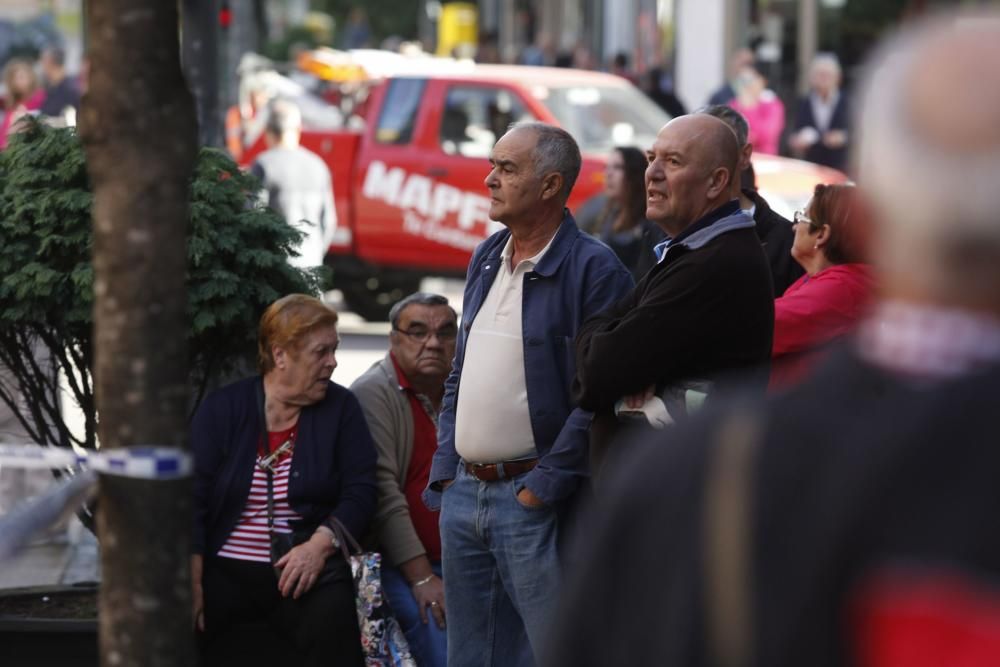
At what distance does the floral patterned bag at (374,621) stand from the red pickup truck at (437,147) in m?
8.13

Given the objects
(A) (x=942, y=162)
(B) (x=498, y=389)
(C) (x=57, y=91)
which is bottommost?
(B) (x=498, y=389)

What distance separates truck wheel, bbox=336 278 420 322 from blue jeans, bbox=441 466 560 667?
9450mm

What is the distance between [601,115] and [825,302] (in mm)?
8712

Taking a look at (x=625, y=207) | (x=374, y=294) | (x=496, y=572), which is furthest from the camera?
(x=374, y=294)

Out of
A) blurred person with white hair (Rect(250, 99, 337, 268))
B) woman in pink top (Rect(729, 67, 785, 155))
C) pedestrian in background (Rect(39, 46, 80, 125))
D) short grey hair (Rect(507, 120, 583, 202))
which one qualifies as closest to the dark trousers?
short grey hair (Rect(507, 120, 583, 202))

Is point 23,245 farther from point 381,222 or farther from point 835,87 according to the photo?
point 835,87

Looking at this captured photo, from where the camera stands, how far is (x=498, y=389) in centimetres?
425

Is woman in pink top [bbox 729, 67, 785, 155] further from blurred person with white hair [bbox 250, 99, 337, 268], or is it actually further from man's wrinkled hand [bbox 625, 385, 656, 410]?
man's wrinkled hand [bbox 625, 385, 656, 410]

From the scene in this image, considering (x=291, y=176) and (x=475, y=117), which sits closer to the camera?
(x=291, y=176)

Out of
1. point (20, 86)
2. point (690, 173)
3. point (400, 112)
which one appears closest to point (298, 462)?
point (690, 173)

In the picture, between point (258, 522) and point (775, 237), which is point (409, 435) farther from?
point (775, 237)

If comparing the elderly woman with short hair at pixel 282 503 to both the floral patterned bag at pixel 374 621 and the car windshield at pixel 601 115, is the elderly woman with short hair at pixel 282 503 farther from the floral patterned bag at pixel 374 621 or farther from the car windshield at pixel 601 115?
the car windshield at pixel 601 115

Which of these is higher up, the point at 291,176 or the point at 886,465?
the point at 886,465

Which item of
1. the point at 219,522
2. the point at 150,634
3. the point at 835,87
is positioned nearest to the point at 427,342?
the point at 219,522
